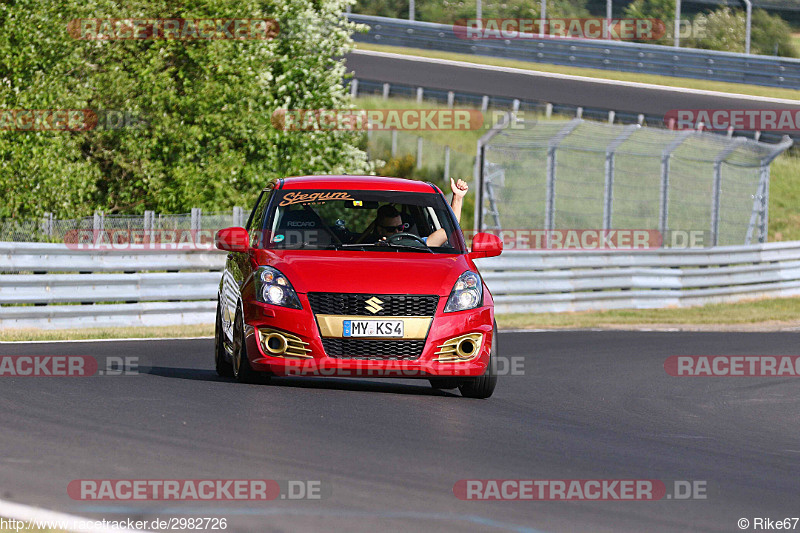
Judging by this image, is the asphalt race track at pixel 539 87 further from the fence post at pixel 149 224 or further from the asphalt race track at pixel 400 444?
the asphalt race track at pixel 400 444

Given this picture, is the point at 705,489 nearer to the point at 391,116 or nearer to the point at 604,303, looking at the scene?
the point at 604,303

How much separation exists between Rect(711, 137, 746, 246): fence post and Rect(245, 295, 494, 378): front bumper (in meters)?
16.1

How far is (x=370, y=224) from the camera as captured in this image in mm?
10570

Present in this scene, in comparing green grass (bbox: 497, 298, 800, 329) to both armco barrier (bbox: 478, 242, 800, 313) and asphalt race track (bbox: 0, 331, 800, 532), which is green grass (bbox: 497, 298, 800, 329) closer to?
armco barrier (bbox: 478, 242, 800, 313)

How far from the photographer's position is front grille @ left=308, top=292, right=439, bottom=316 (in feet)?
30.7

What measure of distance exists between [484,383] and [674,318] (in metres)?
12.3

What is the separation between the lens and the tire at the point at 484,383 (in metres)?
9.96

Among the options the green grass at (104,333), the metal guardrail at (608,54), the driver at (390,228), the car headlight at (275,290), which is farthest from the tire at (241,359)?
the metal guardrail at (608,54)

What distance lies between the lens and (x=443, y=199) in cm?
1097

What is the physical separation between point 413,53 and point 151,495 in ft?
143

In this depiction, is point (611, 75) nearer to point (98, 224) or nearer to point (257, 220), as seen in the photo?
point (98, 224)

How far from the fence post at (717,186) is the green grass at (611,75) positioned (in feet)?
52.8

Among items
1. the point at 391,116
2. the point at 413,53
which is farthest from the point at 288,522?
the point at 413,53

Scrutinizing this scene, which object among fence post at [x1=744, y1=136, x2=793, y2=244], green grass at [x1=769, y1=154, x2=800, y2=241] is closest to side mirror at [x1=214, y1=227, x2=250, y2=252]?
fence post at [x1=744, y1=136, x2=793, y2=244]
